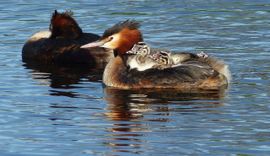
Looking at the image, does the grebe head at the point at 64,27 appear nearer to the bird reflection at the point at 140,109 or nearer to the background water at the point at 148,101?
the background water at the point at 148,101

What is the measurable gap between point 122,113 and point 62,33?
5428 mm

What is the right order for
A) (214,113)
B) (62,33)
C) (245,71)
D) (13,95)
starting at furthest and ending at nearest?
(62,33) < (245,71) < (13,95) < (214,113)

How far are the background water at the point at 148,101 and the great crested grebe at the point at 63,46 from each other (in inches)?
14.0

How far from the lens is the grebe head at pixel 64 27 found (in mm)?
18250

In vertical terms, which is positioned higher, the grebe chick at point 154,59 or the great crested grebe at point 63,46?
the grebe chick at point 154,59

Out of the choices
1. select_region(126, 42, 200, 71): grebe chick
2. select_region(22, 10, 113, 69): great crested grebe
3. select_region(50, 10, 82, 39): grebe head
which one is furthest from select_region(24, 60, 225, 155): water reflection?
select_region(50, 10, 82, 39): grebe head

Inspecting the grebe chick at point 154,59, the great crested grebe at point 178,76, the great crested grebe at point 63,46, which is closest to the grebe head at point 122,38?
the great crested grebe at point 178,76

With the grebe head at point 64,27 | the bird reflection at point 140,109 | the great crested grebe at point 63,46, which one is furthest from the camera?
the grebe head at point 64,27

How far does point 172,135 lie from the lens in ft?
38.5

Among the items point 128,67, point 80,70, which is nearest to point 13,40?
point 80,70

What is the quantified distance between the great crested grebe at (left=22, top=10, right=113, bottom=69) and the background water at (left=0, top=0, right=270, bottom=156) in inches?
14.0

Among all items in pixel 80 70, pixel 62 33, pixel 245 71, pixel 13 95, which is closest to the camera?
pixel 13 95

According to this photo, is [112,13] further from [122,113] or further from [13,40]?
[122,113]

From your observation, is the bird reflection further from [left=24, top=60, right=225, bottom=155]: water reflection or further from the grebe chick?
the grebe chick
